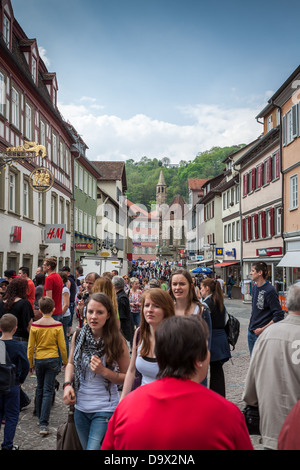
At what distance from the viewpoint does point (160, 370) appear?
84.9 inches

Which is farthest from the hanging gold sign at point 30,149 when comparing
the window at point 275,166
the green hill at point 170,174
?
the green hill at point 170,174

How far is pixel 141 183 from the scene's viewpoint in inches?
5738

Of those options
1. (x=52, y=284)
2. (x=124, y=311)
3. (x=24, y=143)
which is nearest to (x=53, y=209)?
(x=24, y=143)

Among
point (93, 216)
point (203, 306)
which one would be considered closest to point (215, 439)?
point (203, 306)

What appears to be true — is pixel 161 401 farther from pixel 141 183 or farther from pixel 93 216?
pixel 141 183

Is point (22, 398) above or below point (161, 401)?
below

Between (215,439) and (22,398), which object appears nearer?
(215,439)

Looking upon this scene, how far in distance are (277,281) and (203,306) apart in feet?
72.4

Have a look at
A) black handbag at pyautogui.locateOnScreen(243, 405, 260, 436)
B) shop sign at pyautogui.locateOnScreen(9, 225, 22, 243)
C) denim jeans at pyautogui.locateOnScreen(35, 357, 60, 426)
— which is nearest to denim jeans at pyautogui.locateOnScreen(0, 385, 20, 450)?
denim jeans at pyautogui.locateOnScreen(35, 357, 60, 426)

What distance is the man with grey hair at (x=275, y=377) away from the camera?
3346mm

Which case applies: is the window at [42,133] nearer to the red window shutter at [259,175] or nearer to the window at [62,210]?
the window at [62,210]

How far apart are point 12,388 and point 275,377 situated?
9.56ft

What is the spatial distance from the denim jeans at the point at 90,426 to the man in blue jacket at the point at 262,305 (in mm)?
4052

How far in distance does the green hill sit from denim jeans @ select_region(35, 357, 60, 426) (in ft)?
368
